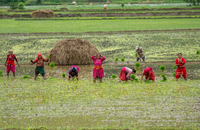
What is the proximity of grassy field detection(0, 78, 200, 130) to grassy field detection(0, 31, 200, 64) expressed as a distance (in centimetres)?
627

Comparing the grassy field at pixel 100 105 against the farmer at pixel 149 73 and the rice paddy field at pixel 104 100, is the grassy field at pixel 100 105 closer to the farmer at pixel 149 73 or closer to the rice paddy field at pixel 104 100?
the rice paddy field at pixel 104 100

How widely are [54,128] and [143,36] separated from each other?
19330 millimetres

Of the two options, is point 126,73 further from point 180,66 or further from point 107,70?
point 107,70

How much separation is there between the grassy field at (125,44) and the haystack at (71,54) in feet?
4.91

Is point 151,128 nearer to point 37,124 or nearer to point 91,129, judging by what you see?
point 91,129

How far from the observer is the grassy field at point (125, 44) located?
755 inches

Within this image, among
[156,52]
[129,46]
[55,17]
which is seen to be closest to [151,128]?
[156,52]

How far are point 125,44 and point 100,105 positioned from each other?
1412 centimetres

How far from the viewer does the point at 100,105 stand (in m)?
9.53

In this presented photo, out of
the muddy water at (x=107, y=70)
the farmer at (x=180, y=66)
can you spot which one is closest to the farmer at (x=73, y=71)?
the muddy water at (x=107, y=70)

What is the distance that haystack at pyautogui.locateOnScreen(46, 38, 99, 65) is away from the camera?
17.1 m

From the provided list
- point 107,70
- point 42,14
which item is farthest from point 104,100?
point 42,14

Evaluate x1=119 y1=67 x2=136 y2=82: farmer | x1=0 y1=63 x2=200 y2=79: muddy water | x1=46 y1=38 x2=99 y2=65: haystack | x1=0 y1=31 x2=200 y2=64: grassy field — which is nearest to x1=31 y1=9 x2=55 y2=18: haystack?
x1=0 y1=31 x2=200 y2=64: grassy field

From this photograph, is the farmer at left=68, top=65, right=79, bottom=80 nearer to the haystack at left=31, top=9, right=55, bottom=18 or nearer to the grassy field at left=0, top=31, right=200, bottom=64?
the grassy field at left=0, top=31, right=200, bottom=64
